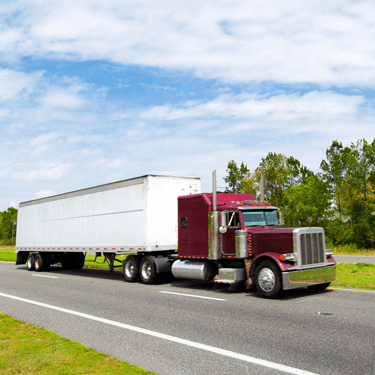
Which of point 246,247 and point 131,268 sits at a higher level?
point 246,247

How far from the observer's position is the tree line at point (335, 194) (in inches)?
1880

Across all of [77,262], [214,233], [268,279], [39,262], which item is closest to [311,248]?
[268,279]

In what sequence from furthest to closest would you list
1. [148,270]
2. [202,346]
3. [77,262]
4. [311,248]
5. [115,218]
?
[77,262], [115,218], [148,270], [311,248], [202,346]

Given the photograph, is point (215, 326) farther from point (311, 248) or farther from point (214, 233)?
point (214, 233)

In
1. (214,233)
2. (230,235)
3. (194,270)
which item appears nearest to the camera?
(230,235)

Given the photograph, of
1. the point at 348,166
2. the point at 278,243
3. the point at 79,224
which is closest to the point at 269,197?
the point at 348,166

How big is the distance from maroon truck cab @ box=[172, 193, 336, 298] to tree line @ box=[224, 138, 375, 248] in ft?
104

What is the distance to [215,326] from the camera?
301 inches

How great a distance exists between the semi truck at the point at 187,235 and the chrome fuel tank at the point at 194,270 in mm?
33

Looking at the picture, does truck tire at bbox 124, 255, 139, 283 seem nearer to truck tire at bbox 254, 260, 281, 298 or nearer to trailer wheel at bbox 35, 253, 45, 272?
truck tire at bbox 254, 260, 281, 298

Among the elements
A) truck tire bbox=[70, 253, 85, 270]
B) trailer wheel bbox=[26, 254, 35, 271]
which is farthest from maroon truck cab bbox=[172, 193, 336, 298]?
trailer wheel bbox=[26, 254, 35, 271]

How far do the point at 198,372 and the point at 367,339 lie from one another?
120 inches

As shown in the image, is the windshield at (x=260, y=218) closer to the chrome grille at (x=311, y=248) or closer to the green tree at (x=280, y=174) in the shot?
the chrome grille at (x=311, y=248)

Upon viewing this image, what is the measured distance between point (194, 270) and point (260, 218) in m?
2.79
